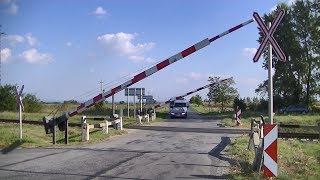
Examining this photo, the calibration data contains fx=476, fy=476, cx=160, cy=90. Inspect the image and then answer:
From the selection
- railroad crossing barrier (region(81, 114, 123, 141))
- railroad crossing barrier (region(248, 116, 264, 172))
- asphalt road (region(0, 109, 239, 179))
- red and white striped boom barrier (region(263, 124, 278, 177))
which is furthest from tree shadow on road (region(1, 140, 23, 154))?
red and white striped boom barrier (region(263, 124, 278, 177))

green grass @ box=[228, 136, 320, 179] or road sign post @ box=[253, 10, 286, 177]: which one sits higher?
road sign post @ box=[253, 10, 286, 177]

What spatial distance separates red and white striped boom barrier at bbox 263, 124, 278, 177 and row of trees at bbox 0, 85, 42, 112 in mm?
55242

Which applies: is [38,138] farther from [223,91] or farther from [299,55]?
[223,91]

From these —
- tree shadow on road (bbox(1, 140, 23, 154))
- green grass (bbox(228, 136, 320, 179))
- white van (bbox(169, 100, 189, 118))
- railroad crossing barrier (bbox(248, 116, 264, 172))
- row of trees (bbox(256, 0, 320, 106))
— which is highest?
row of trees (bbox(256, 0, 320, 106))

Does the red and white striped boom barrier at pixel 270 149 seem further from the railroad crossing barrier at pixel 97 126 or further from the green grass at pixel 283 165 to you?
the railroad crossing barrier at pixel 97 126

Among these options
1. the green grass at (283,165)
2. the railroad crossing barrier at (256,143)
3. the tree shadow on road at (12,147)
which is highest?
the railroad crossing barrier at (256,143)

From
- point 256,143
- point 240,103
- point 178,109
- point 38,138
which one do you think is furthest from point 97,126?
point 240,103

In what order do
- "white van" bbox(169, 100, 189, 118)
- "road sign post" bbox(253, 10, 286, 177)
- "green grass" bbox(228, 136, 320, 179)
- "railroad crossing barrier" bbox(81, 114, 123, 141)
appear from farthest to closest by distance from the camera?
"white van" bbox(169, 100, 189, 118) → "railroad crossing barrier" bbox(81, 114, 123, 141) → "green grass" bbox(228, 136, 320, 179) → "road sign post" bbox(253, 10, 286, 177)

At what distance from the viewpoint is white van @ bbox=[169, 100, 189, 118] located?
6066 centimetres

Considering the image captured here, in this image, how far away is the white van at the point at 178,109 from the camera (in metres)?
60.7

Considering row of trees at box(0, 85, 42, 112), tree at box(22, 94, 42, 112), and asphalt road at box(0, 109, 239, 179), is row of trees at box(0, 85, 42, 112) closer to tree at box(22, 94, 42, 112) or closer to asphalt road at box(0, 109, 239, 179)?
tree at box(22, 94, 42, 112)

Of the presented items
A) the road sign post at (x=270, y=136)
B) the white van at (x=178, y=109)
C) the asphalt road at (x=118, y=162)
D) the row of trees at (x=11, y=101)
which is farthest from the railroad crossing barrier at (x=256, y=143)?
the row of trees at (x=11, y=101)

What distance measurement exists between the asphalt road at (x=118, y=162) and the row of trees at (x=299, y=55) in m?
51.6

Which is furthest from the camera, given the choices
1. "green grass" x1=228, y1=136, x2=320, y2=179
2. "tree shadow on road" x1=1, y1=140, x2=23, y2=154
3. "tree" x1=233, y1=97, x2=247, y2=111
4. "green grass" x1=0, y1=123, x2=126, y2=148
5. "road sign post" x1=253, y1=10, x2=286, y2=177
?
"tree" x1=233, y1=97, x2=247, y2=111
